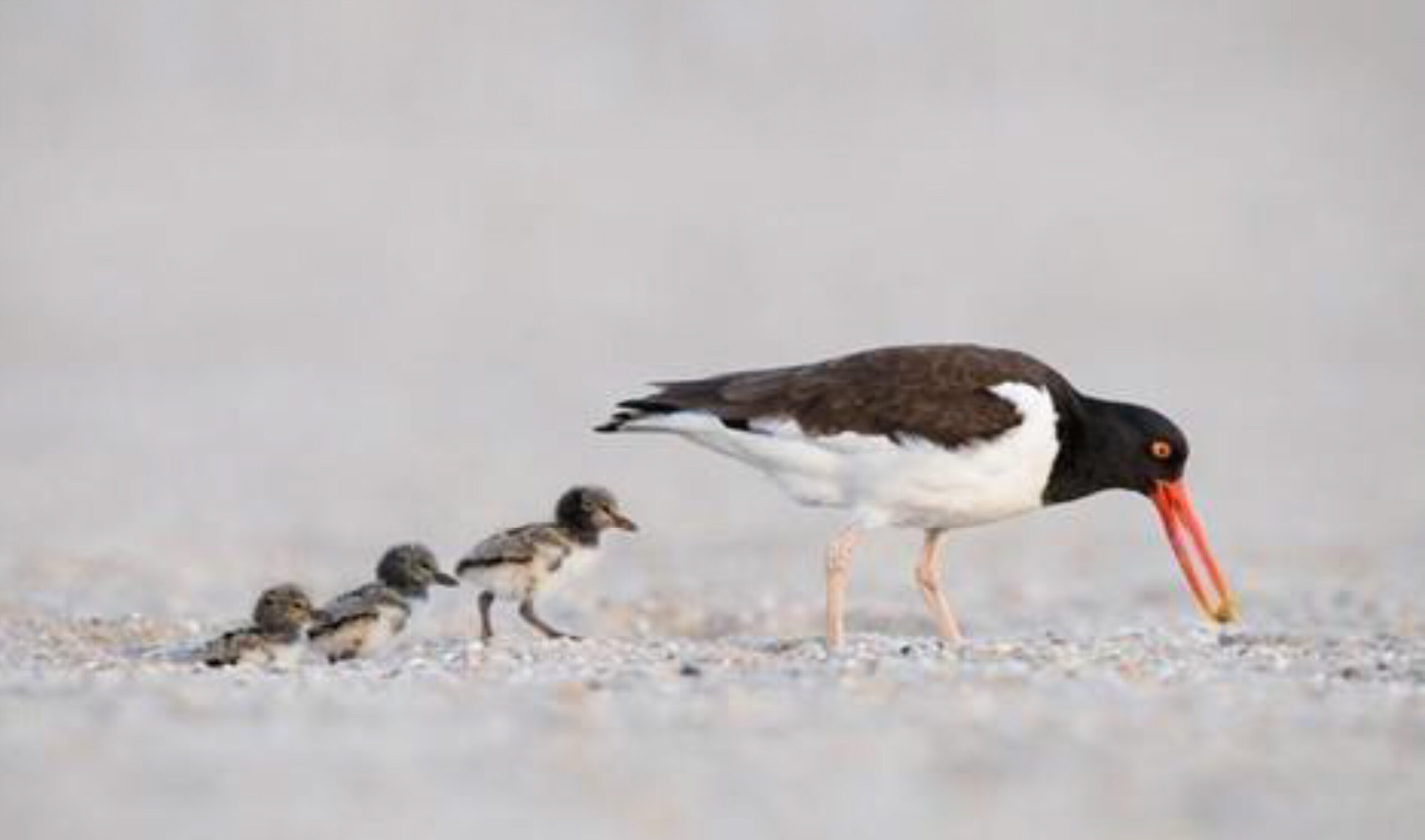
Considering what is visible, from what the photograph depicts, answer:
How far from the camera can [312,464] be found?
1006 inches

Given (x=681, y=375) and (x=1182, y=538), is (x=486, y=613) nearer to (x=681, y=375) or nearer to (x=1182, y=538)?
(x=1182, y=538)

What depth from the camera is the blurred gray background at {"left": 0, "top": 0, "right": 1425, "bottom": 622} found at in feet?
70.5

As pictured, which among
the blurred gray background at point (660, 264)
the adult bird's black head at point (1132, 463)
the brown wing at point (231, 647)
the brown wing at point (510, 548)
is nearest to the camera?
the brown wing at point (231, 647)

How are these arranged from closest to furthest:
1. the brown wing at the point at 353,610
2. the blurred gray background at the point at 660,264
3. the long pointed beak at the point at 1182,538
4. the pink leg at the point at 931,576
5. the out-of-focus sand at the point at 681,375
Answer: the out-of-focus sand at the point at 681,375, the brown wing at the point at 353,610, the pink leg at the point at 931,576, the long pointed beak at the point at 1182,538, the blurred gray background at the point at 660,264

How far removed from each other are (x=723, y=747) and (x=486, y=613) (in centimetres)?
468

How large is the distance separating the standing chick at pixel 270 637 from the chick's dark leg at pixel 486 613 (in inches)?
45.7

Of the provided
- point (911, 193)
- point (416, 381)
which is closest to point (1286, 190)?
point (911, 193)

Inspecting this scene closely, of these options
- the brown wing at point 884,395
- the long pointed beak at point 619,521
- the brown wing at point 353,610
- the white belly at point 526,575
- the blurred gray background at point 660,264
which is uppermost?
the blurred gray background at point 660,264

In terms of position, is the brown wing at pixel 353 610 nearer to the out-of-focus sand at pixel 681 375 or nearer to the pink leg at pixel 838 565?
the out-of-focus sand at pixel 681 375

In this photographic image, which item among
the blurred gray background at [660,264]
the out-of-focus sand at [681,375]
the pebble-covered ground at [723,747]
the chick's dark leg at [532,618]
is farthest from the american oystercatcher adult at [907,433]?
the blurred gray background at [660,264]

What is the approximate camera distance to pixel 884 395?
40.6ft

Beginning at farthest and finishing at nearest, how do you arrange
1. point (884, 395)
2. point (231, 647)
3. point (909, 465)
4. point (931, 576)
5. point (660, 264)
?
point (660, 264) → point (931, 576) → point (884, 395) → point (909, 465) → point (231, 647)

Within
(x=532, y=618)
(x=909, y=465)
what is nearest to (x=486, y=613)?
(x=532, y=618)

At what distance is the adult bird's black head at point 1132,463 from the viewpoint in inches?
504
